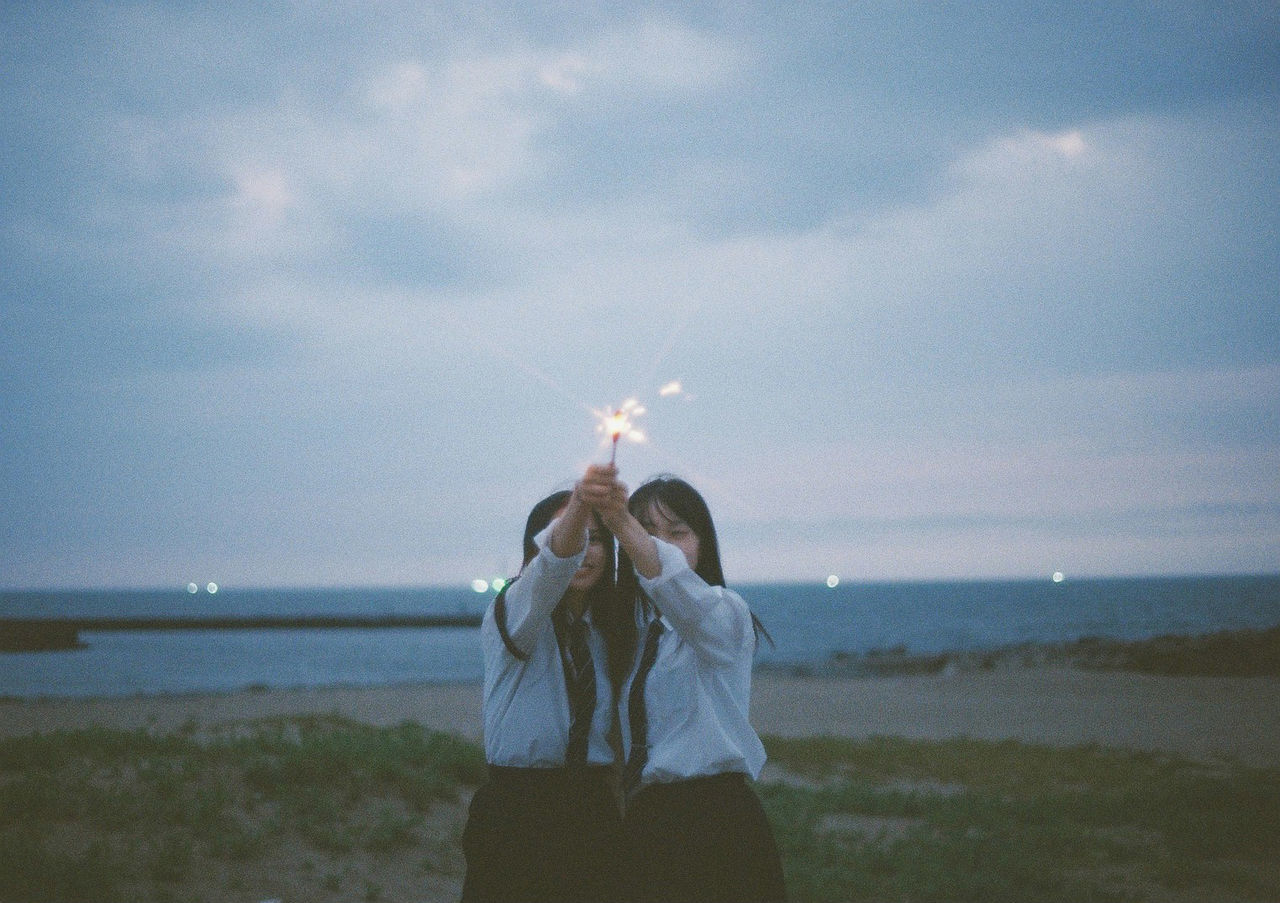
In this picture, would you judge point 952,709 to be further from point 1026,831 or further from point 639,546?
point 639,546

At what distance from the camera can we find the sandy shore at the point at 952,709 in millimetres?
15727

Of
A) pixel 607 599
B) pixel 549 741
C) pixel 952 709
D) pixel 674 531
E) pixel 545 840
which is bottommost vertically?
pixel 952 709

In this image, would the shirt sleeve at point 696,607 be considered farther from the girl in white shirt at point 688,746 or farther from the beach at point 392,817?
the beach at point 392,817

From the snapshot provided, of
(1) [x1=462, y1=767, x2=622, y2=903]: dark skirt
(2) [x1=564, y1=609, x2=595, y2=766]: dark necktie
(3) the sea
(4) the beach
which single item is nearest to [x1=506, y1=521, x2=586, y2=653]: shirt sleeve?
(2) [x1=564, y1=609, x2=595, y2=766]: dark necktie

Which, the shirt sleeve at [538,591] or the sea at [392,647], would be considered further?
the sea at [392,647]

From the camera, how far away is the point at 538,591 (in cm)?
289

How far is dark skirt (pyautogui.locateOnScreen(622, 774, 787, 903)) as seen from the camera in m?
2.78

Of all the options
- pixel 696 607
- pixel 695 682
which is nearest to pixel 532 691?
pixel 695 682

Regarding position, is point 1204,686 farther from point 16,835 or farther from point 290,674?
point 290,674

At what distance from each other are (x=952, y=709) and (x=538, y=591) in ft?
64.6

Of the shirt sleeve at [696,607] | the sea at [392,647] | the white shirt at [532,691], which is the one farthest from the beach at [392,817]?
the sea at [392,647]

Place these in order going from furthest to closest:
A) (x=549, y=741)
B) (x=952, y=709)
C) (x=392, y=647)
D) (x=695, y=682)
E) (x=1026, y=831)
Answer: (x=392, y=647) < (x=952, y=709) < (x=1026, y=831) < (x=549, y=741) < (x=695, y=682)

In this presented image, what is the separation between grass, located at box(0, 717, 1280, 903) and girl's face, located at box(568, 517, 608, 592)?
3767mm

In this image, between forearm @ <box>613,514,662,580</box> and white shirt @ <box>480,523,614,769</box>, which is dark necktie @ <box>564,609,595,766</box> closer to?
white shirt @ <box>480,523,614,769</box>
